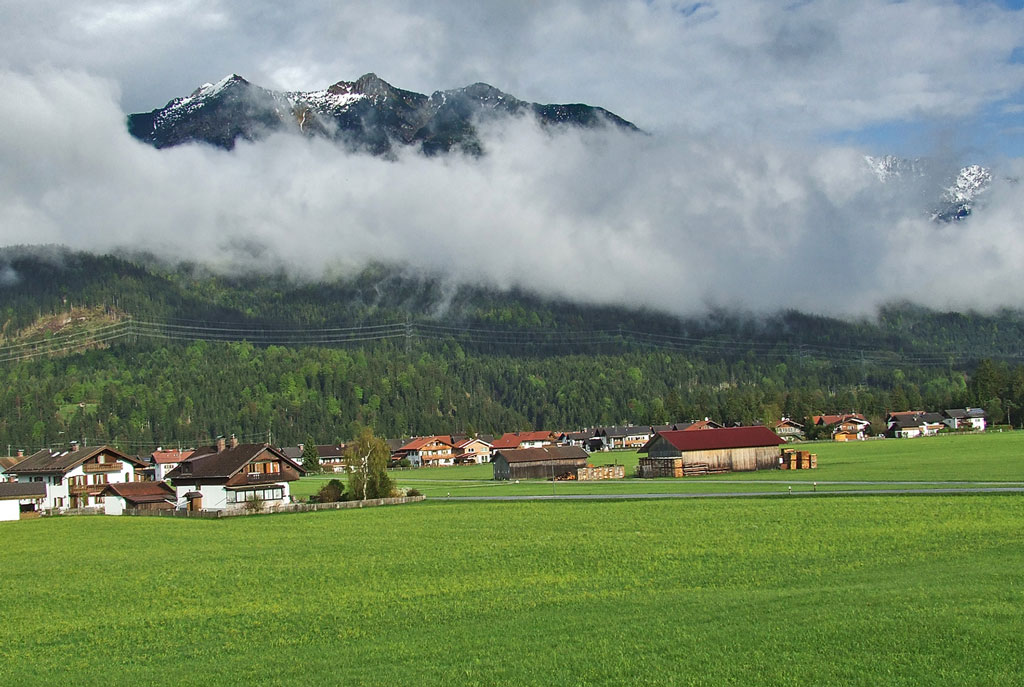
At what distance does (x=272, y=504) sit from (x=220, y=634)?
177 feet

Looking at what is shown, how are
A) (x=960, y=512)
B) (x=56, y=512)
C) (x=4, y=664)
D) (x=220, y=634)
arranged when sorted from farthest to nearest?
(x=56, y=512) < (x=960, y=512) < (x=220, y=634) < (x=4, y=664)

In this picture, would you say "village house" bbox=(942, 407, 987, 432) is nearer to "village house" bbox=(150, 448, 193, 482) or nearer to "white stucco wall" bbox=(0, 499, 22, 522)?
"village house" bbox=(150, 448, 193, 482)

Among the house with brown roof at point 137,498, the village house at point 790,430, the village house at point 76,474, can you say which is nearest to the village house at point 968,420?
the village house at point 790,430

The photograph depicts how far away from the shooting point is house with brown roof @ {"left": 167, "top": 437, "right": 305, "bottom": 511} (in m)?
82.9

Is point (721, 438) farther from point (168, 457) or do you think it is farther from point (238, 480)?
point (168, 457)

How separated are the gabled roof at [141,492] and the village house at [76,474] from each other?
20.6 feet

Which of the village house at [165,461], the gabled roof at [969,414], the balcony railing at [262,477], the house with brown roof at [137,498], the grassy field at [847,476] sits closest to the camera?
the grassy field at [847,476]

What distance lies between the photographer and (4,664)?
24.8m

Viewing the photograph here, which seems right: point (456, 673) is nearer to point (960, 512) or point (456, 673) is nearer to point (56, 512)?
point (960, 512)

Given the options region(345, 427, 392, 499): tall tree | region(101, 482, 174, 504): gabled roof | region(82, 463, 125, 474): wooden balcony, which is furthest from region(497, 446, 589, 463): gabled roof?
region(82, 463, 125, 474): wooden balcony

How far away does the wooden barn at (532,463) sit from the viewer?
119312 mm

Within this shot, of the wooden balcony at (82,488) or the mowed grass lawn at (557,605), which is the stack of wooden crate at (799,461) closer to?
the mowed grass lawn at (557,605)

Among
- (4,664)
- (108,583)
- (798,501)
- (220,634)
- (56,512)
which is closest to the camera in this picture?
(4,664)

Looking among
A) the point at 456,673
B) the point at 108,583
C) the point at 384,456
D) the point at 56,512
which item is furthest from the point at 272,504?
the point at 456,673
